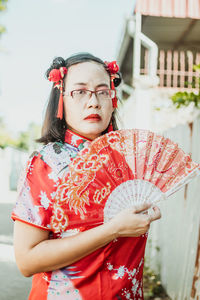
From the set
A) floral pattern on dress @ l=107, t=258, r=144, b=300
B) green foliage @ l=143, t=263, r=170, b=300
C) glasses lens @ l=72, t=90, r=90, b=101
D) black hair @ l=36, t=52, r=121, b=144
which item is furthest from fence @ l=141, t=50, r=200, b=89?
floral pattern on dress @ l=107, t=258, r=144, b=300

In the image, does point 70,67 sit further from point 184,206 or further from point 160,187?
point 184,206

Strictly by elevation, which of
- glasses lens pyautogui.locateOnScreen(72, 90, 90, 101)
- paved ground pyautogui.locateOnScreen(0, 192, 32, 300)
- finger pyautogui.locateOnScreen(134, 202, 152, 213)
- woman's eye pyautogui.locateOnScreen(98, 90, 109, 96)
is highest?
woman's eye pyautogui.locateOnScreen(98, 90, 109, 96)

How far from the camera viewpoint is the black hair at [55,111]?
153cm

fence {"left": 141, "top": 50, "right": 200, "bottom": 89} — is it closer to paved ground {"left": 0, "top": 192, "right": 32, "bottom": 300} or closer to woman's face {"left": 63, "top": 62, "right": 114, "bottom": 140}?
paved ground {"left": 0, "top": 192, "right": 32, "bottom": 300}

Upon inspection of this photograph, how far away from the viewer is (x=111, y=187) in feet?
4.47

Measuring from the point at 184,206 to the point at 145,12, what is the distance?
5.01 meters

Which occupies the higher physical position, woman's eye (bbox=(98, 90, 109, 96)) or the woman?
woman's eye (bbox=(98, 90, 109, 96))

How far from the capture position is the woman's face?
4.80 ft

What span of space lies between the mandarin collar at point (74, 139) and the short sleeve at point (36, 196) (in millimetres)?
204

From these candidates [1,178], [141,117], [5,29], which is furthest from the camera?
[1,178]

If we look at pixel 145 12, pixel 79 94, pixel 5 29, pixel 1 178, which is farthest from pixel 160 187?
pixel 1 178

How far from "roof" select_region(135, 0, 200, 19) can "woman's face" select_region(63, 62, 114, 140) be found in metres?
6.03

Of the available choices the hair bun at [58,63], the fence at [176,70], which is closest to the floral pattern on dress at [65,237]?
the hair bun at [58,63]

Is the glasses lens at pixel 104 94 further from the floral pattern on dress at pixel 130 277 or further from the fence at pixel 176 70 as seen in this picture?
the fence at pixel 176 70
